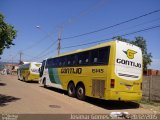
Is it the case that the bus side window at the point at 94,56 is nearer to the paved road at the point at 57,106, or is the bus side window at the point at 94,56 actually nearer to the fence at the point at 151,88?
the paved road at the point at 57,106

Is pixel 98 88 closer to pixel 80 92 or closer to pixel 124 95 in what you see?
pixel 124 95

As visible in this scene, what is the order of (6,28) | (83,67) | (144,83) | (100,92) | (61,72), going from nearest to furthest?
(6,28) → (100,92) → (83,67) → (144,83) → (61,72)

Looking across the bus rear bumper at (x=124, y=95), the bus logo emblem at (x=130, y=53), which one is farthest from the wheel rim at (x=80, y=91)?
the bus logo emblem at (x=130, y=53)

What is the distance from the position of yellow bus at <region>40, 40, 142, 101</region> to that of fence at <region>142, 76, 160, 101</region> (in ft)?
9.51

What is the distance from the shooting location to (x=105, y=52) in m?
14.2

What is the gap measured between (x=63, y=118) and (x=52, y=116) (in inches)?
20.1

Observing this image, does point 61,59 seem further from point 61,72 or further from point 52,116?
point 52,116

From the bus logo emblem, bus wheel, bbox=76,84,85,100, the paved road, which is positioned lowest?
the paved road

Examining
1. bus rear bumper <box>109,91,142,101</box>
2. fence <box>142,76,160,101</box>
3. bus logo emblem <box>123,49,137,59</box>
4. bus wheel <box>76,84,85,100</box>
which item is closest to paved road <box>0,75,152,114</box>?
bus wheel <box>76,84,85,100</box>

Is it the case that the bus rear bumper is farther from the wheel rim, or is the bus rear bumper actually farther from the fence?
the wheel rim

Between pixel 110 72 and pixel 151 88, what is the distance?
5.46 metres

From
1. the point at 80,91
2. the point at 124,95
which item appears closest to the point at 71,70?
the point at 80,91

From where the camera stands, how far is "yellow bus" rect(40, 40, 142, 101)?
13.5 m

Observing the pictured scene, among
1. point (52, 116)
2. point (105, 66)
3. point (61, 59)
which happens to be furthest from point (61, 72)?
point (52, 116)
